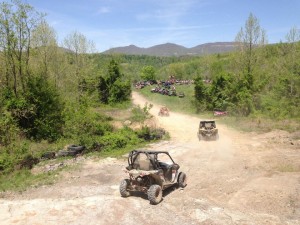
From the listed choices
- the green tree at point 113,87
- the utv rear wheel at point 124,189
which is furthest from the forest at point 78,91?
the utv rear wheel at point 124,189

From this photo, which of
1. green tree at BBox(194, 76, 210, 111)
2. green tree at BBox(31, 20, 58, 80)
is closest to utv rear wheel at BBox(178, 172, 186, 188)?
green tree at BBox(31, 20, 58, 80)

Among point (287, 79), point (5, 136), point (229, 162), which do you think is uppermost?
point (287, 79)

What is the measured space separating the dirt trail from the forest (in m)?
4.46

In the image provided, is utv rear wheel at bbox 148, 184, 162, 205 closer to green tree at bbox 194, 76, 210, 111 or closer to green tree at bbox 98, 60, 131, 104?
green tree at bbox 194, 76, 210, 111

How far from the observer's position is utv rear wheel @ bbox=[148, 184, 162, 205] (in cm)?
1216

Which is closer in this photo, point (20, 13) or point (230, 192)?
point (230, 192)

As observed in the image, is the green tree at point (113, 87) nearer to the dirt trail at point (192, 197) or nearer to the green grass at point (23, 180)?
the dirt trail at point (192, 197)

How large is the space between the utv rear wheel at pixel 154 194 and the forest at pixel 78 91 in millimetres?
9161

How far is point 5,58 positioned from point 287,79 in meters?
27.3

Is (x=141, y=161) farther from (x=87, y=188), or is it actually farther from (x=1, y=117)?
(x=1, y=117)

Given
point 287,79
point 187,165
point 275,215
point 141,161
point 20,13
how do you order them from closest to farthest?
point 275,215
point 141,161
point 187,165
point 20,13
point 287,79

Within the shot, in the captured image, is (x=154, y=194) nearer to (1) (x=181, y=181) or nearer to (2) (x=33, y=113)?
(1) (x=181, y=181)

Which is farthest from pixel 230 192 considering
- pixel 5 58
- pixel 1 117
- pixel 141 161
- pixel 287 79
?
pixel 287 79

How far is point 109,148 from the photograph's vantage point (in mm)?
21469
